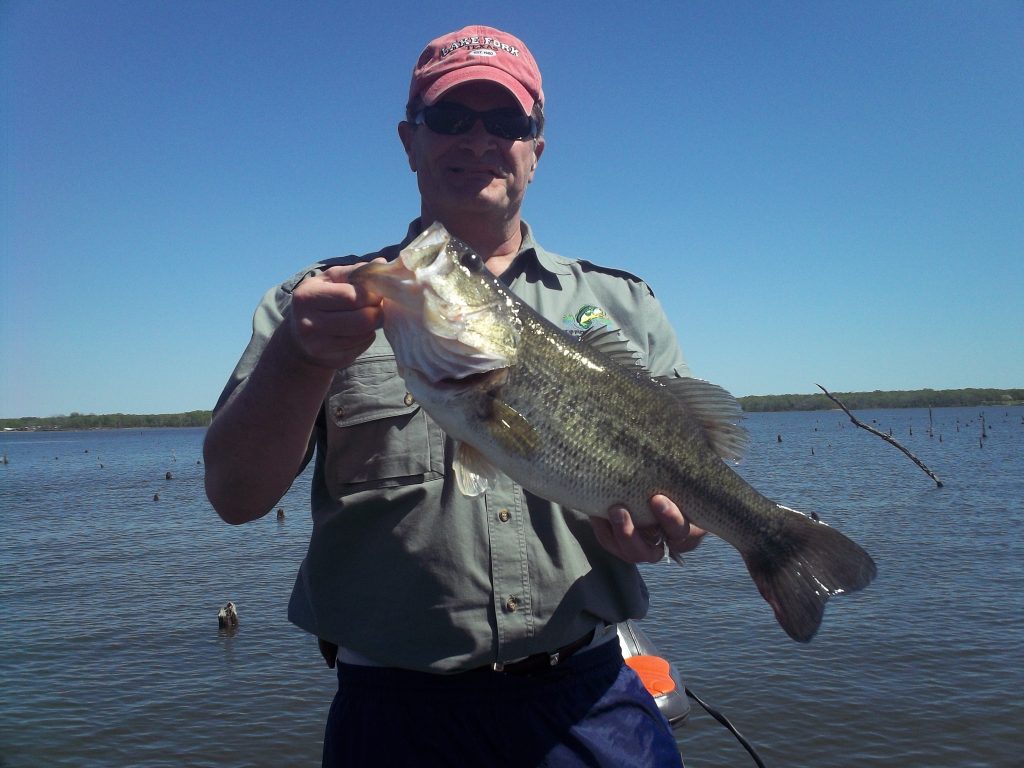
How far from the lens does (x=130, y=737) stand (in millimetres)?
11836

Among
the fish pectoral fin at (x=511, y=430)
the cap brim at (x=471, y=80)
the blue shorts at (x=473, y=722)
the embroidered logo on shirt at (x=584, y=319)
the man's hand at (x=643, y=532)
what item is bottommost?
the blue shorts at (x=473, y=722)

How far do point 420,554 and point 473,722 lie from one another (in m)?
0.65

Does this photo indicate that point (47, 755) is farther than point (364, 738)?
Yes

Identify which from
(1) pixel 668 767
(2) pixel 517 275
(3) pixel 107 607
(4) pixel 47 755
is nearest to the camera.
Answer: (1) pixel 668 767

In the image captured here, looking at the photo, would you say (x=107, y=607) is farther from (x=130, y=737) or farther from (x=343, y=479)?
(x=343, y=479)

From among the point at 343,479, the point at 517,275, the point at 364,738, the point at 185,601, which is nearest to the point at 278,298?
the point at 343,479

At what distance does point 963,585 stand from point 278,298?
783 inches

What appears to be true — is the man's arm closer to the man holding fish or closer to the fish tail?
the man holding fish

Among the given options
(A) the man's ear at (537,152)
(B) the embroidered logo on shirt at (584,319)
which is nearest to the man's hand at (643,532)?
(B) the embroidered logo on shirt at (584,319)

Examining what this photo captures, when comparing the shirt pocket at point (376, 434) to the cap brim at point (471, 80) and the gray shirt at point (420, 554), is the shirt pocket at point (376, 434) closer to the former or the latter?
the gray shirt at point (420, 554)

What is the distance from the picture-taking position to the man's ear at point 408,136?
3642mm

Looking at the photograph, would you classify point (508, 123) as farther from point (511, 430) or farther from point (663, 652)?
point (663, 652)

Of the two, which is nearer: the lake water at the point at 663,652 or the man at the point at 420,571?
the man at the point at 420,571

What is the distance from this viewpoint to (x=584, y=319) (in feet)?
11.7
